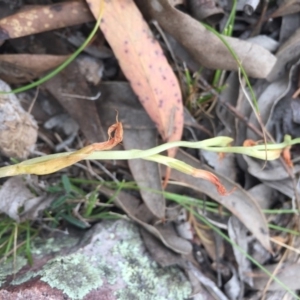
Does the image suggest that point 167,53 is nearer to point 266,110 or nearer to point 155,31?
point 155,31

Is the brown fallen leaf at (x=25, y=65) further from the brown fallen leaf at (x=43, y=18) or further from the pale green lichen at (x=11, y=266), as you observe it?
the pale green lichen at (x=11, y=266)

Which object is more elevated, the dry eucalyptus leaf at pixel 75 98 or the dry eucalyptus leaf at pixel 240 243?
the dry eucalyptus leaf at pixel 75 98

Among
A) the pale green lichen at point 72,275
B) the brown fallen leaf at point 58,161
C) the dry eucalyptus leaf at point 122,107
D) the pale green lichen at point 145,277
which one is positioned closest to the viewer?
the brown fallen leaf at point 58,161

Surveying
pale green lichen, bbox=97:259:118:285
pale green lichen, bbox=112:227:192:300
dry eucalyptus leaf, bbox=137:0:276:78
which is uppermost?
dry eucalyptus leaf, bbox=137:0:276:78


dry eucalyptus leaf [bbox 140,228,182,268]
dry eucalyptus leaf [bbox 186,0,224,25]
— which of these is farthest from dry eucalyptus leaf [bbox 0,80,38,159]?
dry eucalyptus leaf [bbox 186,0,224,25]

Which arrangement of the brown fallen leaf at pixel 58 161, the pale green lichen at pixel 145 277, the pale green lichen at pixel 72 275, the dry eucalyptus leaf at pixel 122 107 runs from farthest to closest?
1. the dry eucalyptus leaf at pixel 122 107
2. the pale green lichen at pixel 145 277
3. the pale green lichen at pixel 72 275
4. the brown fallen leaf at pixel 58 161

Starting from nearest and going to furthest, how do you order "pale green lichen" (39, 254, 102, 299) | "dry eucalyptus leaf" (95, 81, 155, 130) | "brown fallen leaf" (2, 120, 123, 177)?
"brown fallen leaf" (2, 120, 123, 177) < "pale green lichen" (39, 254, 102, 299) < "dry eucalyptus leaf" (95, 81, 155, 130)

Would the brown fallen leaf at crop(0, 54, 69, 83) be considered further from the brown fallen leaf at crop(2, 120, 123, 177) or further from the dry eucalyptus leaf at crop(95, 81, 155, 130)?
the brown fallen leaf at crop(2, 120, 123, 177)

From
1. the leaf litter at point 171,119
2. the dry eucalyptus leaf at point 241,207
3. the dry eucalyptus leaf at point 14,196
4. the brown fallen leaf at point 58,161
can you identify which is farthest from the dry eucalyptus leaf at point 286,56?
the dry eucalyptus leaf at point 14,196
